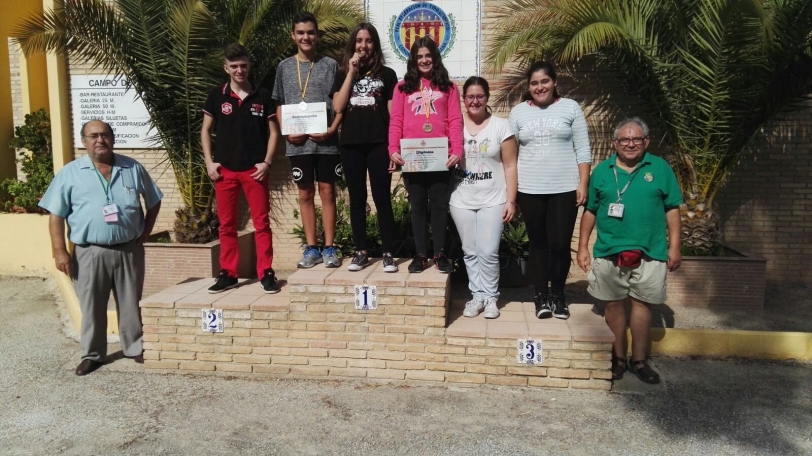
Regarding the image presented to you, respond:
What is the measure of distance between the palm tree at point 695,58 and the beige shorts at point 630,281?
9.07ft

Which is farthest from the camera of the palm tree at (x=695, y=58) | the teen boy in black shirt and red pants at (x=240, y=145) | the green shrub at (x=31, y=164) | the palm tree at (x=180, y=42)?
the green shrub at (x=31, y=164)

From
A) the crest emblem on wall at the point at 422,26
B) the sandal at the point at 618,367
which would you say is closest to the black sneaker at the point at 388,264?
the sandal at the point at 618,367

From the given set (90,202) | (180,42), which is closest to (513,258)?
(90,202)

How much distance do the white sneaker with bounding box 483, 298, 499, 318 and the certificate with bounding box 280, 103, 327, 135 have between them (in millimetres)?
1824

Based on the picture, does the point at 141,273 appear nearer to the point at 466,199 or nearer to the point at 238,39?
the point at 466,199

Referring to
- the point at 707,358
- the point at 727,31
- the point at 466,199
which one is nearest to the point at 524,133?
the point at 466,199

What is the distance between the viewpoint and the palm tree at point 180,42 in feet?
23.3

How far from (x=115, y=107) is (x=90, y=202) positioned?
4.45 m

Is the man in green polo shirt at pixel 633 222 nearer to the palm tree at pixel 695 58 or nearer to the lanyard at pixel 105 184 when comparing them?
the palm tree at pixel 695 58

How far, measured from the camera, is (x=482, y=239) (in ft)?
15.1

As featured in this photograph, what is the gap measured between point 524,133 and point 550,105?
29 cm

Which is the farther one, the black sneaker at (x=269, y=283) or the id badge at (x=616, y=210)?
the black sneaker at (x=269, y=283)

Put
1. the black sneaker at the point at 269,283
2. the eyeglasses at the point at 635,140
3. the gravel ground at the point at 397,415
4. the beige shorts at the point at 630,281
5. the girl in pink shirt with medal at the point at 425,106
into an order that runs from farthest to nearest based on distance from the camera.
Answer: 1. the black sneaker at the point at 269,283
2. the girl in pink shirt with medal at the point at 425,106
3. the beige shorts at the point at 630,281
4. the eyeglasses at the point at 635,140
5. the gravel ground at the point at 397,415

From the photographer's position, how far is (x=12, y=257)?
848 cm
